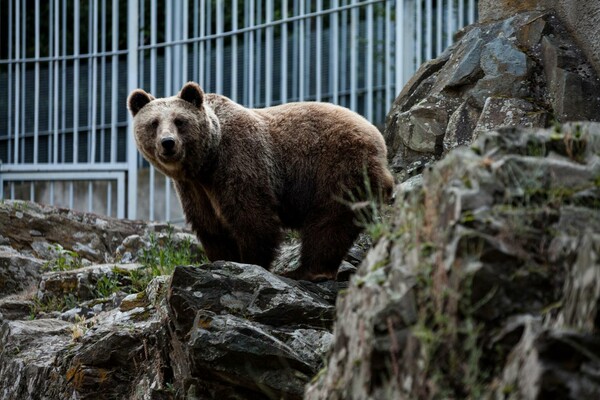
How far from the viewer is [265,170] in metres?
7.49

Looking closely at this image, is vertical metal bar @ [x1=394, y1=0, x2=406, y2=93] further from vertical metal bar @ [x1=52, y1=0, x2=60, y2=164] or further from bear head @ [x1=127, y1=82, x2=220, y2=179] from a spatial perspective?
vertical metal bar @ [x1=52, y1=0, x2=60, y2=164]

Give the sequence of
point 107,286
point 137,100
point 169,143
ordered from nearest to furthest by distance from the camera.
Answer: point 169,143, point 137,100, point 107,286

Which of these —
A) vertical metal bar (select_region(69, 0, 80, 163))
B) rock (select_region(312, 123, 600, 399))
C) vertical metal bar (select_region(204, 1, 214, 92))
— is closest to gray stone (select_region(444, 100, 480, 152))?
rock (select_region(312, 123, 600, 399))

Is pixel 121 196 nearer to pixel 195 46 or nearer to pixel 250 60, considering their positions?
pixel 195 46

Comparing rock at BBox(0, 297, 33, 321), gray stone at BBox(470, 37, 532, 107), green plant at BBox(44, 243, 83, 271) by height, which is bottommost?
rock at BBox(0, 297, 33, 321)

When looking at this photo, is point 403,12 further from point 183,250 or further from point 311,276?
point 311,276

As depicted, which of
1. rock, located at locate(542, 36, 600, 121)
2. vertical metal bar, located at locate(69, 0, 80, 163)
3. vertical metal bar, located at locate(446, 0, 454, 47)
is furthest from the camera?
vertical metal bar, located at locate(69, 0, 80, 163)

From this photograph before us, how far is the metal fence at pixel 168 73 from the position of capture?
38.0 feet

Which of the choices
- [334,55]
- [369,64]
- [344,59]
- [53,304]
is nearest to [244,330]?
[53,304]

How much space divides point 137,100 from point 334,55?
13.5 ft

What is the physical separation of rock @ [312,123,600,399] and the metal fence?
724 centimetres

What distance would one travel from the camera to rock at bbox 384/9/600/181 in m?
7.84

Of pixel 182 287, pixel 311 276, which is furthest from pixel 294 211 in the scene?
pixel 182 287

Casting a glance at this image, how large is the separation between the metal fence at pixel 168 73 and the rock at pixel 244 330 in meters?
5.24
